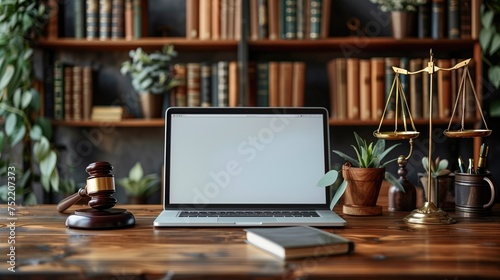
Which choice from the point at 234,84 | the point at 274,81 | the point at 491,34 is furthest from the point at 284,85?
the point at 491,34

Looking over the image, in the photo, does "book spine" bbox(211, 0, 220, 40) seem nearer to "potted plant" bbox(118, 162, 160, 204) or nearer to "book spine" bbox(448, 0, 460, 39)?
"potted plant" bbox(118, 162, 160, 204)

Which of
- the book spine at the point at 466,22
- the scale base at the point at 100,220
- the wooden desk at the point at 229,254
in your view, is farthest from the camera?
the book spine at the point at 466,22

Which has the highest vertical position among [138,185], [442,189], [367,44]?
[367,44]

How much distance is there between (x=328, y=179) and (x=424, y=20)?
1.64m

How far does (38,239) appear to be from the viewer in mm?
1138

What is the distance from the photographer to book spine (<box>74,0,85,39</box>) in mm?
2754

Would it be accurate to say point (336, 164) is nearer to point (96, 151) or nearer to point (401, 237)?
point (96, 151)

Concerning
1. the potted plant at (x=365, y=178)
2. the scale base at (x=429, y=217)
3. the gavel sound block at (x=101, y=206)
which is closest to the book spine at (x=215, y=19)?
the potted plant at (x=365, y=178)

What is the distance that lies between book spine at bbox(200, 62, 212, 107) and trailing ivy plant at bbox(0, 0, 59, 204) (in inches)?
30.0

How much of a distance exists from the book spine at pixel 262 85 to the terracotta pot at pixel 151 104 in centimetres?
50

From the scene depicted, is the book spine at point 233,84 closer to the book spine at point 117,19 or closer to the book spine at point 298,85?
the book spine at point 298,85

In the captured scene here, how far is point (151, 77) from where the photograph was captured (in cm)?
270

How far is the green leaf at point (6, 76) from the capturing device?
8.33ft

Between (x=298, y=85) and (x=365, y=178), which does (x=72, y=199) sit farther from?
(x=298, y=85)
